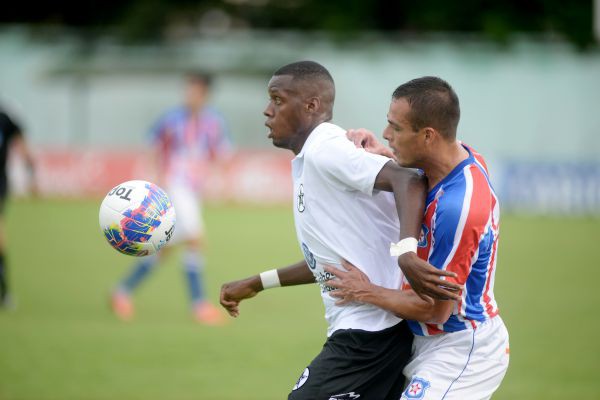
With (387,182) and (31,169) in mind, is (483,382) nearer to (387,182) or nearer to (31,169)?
(387,182)

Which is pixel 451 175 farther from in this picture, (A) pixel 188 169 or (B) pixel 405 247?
(A) pixel 188 169

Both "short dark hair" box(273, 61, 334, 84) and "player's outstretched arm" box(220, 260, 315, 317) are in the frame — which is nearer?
"short dark hair" box(273, 61, 334, 84)

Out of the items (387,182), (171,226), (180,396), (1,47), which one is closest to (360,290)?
(387,182)

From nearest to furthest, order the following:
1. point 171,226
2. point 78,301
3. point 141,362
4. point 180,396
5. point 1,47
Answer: point 171,226, point 180,396, point 141,362, point 78,301, point 1,47

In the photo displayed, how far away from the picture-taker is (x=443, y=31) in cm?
3303

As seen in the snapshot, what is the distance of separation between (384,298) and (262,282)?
3.45ft

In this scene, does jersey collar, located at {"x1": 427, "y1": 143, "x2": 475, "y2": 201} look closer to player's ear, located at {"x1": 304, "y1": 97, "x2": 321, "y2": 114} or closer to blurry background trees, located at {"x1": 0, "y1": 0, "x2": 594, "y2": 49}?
player's ear, located at {"x1": 304, "y1": 97, "x2": 321, "y2": 114}

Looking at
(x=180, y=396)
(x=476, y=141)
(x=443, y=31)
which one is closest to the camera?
(x=180, y=396)

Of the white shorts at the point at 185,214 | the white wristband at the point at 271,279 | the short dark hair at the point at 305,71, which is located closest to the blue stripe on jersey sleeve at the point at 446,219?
the short dark hair at the point at 305,71

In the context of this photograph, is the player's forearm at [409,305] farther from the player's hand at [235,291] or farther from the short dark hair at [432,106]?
the player's hand at [235,291]

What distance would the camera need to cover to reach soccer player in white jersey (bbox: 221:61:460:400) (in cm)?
421

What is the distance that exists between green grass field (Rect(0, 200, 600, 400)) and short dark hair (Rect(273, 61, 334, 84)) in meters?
3.34

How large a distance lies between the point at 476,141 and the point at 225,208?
9.09m

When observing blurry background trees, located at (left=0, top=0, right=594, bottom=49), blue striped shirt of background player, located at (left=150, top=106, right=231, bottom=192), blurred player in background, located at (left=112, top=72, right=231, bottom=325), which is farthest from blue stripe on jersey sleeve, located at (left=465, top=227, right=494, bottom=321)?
blurry background trees, located at (left=0, top=0, right=594, bottom=49)
